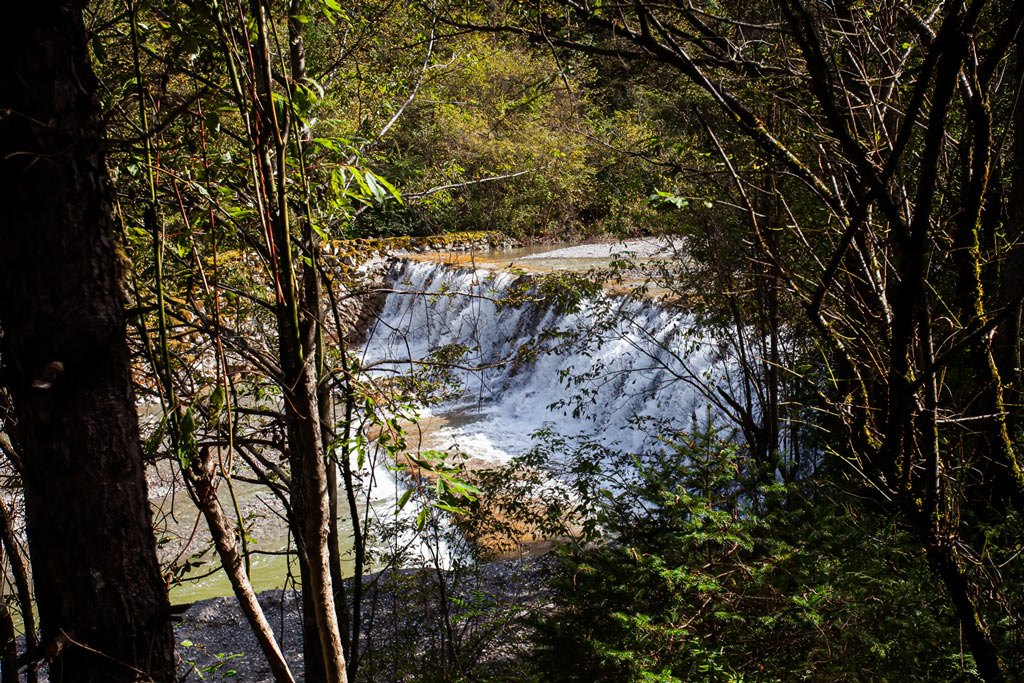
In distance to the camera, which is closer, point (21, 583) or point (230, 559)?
point (21, 583)

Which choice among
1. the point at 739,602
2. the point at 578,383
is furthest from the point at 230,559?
the point at 578,383

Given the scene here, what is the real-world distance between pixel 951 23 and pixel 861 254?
0.82 metres

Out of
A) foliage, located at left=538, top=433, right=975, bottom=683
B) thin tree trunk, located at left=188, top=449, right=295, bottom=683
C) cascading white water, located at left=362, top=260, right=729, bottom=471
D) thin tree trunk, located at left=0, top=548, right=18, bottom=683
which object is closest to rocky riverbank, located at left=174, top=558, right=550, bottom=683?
foliage, located at left=538, top=433, right=975, bottom=683

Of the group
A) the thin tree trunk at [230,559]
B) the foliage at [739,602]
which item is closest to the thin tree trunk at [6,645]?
the thin tree trunk at [230,559]

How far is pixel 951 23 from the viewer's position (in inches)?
47.6

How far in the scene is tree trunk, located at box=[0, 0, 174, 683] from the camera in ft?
4.71

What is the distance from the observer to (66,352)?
58.2 inches

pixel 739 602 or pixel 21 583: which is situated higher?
pixel 21 583

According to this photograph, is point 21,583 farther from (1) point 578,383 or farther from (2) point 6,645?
(1) point 578,383

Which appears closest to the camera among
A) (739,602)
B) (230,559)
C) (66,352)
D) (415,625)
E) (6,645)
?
(66,352)

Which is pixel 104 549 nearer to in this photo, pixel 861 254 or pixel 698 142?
pixel 861 254

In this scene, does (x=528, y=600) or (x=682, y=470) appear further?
(x=528, y=600)

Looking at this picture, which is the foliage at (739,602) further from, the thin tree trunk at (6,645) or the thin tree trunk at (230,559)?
the thin tree trunk at (6,645)

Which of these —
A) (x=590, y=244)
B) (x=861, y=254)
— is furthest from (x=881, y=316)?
(x=590, y=244)
